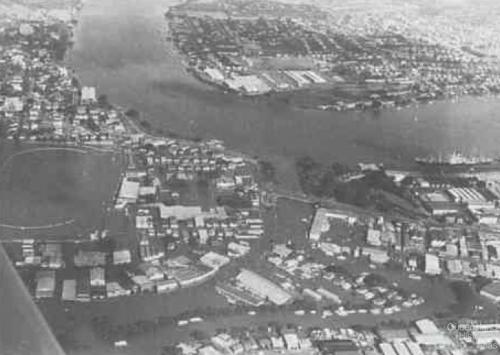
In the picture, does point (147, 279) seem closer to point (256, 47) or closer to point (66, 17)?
point (256, 47)

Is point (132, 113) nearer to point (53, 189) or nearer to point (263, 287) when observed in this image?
point (53, 189)

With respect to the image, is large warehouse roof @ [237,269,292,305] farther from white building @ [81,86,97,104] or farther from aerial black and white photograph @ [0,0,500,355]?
white building @ [81,86,97,104]

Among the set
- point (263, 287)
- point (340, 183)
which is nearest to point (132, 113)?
point (340, 183)

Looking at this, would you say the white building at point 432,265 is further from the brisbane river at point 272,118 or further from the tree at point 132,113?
the tree at point 132,113

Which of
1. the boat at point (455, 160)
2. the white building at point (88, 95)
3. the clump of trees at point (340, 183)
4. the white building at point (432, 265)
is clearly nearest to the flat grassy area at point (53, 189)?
the clump of trees at point (340, 183)

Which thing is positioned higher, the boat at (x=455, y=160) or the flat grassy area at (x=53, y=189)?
the boat at (x=455, y=160)

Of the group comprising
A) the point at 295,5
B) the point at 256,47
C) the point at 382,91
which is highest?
the point at 295,5

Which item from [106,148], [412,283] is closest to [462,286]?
[412,283]
